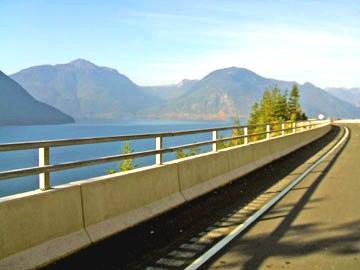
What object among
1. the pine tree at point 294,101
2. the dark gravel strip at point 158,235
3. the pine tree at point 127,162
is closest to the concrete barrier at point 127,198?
the dark gravel strip at point 158,235

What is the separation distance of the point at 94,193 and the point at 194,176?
14.8 ft

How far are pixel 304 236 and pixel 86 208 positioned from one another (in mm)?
3029

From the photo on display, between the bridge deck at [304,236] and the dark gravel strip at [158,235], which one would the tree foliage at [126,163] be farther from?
the bridge deck at [304,236]

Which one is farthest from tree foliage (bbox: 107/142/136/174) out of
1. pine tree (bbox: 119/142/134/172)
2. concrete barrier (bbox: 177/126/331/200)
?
concrete barrier (bbox: 177/126/331/200)

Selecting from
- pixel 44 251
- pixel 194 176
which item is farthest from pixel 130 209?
pixel 194 176

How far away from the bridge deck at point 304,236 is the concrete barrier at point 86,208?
175cm

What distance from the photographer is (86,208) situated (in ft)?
24.7

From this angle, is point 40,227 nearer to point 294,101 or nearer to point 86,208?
point 86,208

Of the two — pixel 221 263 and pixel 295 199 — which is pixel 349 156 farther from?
pixel 221 263

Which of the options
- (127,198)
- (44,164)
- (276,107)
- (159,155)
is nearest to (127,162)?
(159,155)

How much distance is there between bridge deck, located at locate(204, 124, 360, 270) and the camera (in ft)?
21.8

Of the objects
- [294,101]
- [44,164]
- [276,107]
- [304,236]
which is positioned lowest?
[304,236]

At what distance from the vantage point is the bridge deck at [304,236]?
664cm

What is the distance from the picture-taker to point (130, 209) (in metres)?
8.80
